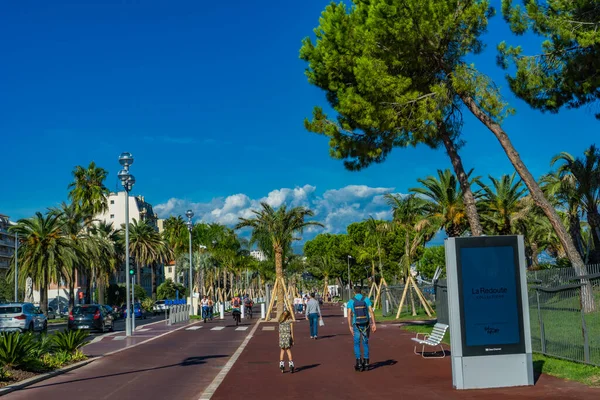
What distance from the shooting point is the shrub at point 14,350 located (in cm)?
1472

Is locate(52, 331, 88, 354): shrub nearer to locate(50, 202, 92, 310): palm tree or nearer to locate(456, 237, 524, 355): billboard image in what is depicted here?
locate(456, 237, 524, 355): billboard image

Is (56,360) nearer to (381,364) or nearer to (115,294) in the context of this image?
(381,364)

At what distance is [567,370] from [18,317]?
89.8 ft

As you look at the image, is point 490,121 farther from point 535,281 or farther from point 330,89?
point 535,281

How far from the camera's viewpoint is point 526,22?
2088cm

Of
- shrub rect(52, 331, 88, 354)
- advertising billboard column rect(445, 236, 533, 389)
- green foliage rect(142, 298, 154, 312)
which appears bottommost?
green foliage rect(142, 298, 154, 312)

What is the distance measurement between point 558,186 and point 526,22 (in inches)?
735

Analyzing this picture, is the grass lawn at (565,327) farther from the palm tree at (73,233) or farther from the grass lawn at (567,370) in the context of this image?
the palm tree at (73,233)

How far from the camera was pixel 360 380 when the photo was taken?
1325cm

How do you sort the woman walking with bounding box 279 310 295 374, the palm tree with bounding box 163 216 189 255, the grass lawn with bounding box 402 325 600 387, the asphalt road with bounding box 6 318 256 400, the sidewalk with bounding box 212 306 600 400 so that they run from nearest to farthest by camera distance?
the sidewalk with bounding box 212 306 600 400 → the grass lawn with bounding box 402 325 600 387 → the asphalt road with bounding box 6 318 256 400 → the woman walking with bounding box 279 310 295 374 → the palm tree with bounding box 163 216 189 255

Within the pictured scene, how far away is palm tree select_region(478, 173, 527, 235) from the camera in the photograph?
40906 millimetres

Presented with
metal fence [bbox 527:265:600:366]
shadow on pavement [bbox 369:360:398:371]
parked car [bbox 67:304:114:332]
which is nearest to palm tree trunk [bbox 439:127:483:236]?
metal fence [bbox 527:265:600:366]

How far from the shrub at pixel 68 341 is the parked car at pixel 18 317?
14866mm

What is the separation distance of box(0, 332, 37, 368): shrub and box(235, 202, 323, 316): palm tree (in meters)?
27.3
